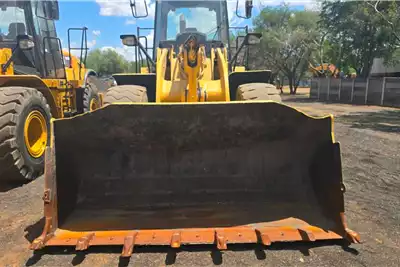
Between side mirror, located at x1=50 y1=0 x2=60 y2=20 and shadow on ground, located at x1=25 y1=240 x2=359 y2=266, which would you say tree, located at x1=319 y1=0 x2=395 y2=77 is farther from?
shadow on ground, located at x1=25 y1=240 x2=359 y2=266

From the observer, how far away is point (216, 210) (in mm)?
3893

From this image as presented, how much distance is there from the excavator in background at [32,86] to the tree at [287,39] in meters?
27.9

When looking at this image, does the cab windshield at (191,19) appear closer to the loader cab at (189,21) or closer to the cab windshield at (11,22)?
the loader cab at (189,21)

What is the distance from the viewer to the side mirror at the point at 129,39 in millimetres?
5883

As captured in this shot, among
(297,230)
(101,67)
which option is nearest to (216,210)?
(297,230)

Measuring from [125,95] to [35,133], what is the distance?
5.58 feet

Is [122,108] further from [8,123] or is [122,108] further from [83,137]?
[8,123]

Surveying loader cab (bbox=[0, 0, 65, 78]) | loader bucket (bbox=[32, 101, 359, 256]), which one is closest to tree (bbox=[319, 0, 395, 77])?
loader cab (bbox=[0, 0, 65, 78])

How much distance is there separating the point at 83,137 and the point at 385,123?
38.2 feet

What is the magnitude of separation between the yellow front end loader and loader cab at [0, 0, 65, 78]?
3050 millimetres

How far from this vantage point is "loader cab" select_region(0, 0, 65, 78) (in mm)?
6508

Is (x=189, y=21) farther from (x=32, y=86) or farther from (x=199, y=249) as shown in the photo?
(x=199, y=249)

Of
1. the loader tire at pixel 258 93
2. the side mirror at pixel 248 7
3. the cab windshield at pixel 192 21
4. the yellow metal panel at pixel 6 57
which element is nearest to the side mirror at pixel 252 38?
the side mirror at pixel 248 7

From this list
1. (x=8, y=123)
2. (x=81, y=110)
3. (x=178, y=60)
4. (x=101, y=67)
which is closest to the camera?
(x=8, y=123)
